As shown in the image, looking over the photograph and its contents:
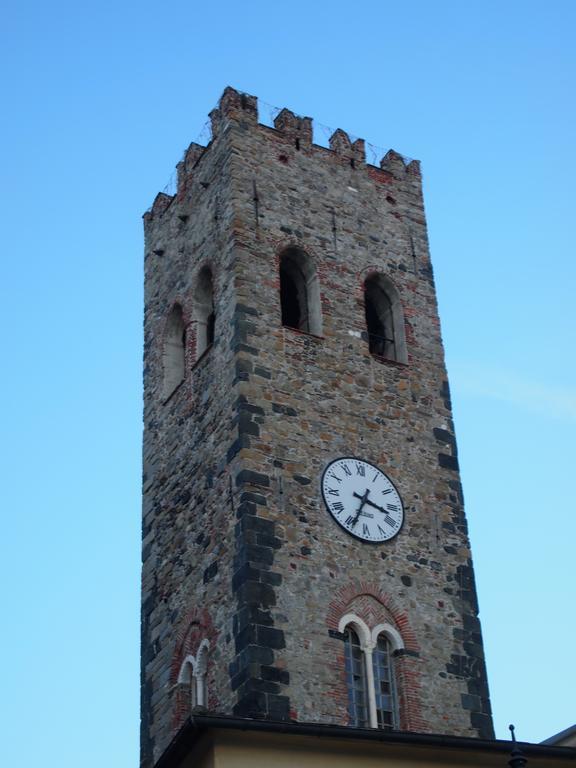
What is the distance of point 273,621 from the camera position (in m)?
23.0

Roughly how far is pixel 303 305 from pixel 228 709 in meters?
8.72

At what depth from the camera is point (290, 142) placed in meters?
29.9

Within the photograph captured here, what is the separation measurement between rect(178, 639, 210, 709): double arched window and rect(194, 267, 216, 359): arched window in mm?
6399

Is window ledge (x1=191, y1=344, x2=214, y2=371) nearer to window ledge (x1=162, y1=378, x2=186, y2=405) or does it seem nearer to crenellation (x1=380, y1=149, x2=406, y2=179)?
window ledge (x1=162, y1=378, x2=186, y2=405)

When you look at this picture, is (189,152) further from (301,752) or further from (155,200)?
(301,752)

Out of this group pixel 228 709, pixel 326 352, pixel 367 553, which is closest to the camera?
pixel 228 709

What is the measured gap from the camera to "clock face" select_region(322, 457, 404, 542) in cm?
2498

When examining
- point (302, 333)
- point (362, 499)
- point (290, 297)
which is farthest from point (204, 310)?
point (362, 499)

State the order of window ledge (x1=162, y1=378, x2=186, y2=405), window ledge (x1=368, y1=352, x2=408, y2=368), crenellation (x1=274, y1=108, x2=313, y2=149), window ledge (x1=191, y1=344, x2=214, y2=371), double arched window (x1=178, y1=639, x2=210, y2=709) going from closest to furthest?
1. double arched window (x1=178, y1=639, x2=210, y2=709)
2. window ledge (x1=191, y1=344, x2=214, y2=371)
3. window ledge (x1=368, y1=352, x2=408, y2=368)
4. window ledge (x1=162, y1=378, x2=186, y2=405)
5. crenellation (x1=274, y1=108, x2=313, y2=149)

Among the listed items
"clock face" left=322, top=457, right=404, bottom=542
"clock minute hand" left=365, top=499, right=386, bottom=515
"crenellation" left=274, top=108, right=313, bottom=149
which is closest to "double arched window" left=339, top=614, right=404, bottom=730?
"clock face" left=322, top=457, right=404, bottom=542

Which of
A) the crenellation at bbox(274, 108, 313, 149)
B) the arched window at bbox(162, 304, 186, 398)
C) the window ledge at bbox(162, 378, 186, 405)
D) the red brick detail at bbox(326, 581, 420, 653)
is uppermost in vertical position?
the crenellation at bbox(274, 108, 313, 149)

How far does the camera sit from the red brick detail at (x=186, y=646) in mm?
24234

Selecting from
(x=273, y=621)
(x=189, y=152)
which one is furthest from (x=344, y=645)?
(x=189, y=152)

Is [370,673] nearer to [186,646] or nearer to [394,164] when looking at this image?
[186,646]
